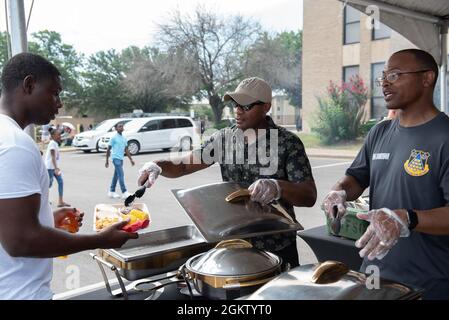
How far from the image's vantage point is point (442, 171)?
141 cm

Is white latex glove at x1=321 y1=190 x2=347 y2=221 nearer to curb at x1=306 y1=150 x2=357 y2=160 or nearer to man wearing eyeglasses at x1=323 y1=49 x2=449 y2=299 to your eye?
man wearing eyeglasses at x1=323 y1=49 x2=449 y2=299

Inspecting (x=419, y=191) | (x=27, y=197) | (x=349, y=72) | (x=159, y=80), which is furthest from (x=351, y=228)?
(x=159, y=80)

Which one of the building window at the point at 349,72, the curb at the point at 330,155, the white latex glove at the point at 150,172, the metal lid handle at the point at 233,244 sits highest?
the building window at the point at 349,72

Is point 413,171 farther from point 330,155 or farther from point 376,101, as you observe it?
point 376,101

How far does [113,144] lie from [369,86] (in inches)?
525

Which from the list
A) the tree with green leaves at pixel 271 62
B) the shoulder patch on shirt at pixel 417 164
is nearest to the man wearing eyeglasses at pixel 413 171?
the shoulder patch on shirt at pixel 417 164

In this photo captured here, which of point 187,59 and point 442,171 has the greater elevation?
point 187,59

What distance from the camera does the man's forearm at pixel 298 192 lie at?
5.72 ft

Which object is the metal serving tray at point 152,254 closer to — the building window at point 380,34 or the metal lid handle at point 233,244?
the metal lid handle at point 233,244

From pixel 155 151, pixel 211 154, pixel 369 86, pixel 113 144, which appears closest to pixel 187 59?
pixel 155 151

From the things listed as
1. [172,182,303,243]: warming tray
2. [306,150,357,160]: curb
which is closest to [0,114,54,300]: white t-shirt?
[172,182,303,243]: warming tray

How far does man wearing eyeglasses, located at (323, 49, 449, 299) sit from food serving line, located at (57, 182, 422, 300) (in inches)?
11.9

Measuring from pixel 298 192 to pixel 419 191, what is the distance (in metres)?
0.50
